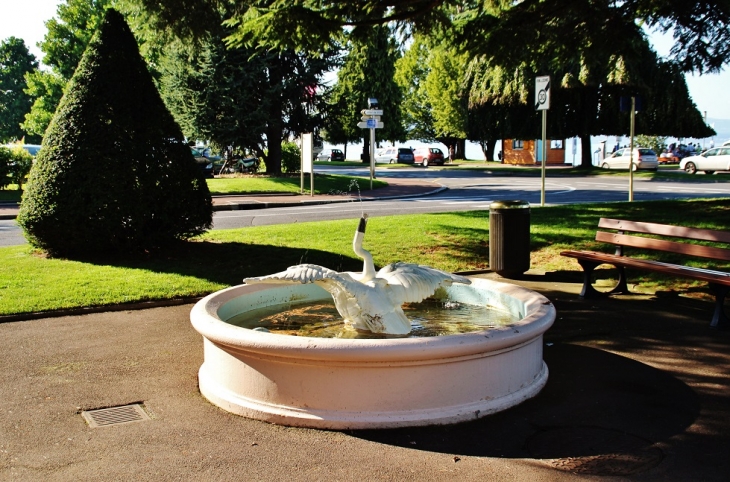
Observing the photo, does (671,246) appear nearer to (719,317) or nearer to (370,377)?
Answer: (719,317)

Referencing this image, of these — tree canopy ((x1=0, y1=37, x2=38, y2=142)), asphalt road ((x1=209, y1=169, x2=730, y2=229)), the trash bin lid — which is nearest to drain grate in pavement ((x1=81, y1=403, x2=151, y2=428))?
the trash bin lid

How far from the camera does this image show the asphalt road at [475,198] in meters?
18.6

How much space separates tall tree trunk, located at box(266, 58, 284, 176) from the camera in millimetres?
32625

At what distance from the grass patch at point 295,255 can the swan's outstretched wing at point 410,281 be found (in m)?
3.98

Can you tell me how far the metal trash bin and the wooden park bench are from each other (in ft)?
3.14

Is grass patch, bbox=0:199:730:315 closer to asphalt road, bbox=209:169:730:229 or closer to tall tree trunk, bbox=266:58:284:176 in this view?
asphalt road, bbox=209:169:730:229

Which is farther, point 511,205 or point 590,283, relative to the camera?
point 511,205

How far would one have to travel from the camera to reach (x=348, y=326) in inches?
259

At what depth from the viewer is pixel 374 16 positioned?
11.2m

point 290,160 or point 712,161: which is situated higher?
point 290,160

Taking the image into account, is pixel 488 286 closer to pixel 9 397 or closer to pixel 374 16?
pixel 9 397

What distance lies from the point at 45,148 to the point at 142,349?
5.24m

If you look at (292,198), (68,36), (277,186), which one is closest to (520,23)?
(292,198)

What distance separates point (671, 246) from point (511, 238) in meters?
2.47
